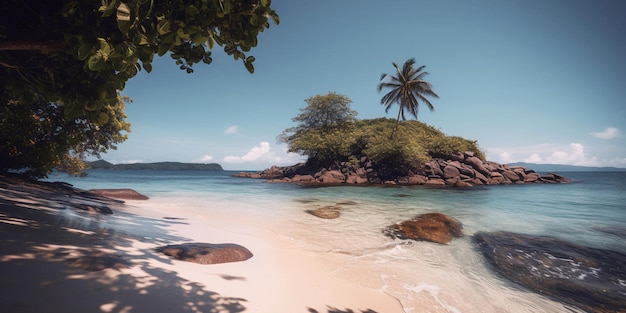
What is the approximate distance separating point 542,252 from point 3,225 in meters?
12.2

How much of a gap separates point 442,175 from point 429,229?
85.2ft

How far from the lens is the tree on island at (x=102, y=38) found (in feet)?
6.82

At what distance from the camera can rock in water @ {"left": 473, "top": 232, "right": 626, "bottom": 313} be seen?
4.64 m

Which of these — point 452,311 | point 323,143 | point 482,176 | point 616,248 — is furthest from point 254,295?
point 482,176

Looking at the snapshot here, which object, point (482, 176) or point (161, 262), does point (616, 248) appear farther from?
Result: point (482, 176)

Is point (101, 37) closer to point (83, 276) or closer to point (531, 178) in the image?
point (83, 276)

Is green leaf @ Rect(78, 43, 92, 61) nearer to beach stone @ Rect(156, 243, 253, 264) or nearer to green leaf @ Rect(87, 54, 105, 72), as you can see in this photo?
green leaf @ Rect(87, 54, 105, 72)

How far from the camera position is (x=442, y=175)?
102 feet

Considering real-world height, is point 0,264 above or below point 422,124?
below

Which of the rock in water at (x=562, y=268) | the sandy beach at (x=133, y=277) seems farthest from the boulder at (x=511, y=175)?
the sandy beach at (x=133, y=277)

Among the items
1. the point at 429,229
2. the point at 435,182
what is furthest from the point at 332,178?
the point at 429,229

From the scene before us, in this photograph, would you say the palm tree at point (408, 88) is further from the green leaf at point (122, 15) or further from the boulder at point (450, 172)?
the green leaf at point (122, 15)

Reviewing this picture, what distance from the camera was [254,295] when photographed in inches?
142

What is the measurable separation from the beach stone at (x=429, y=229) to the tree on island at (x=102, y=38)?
24.3ft
